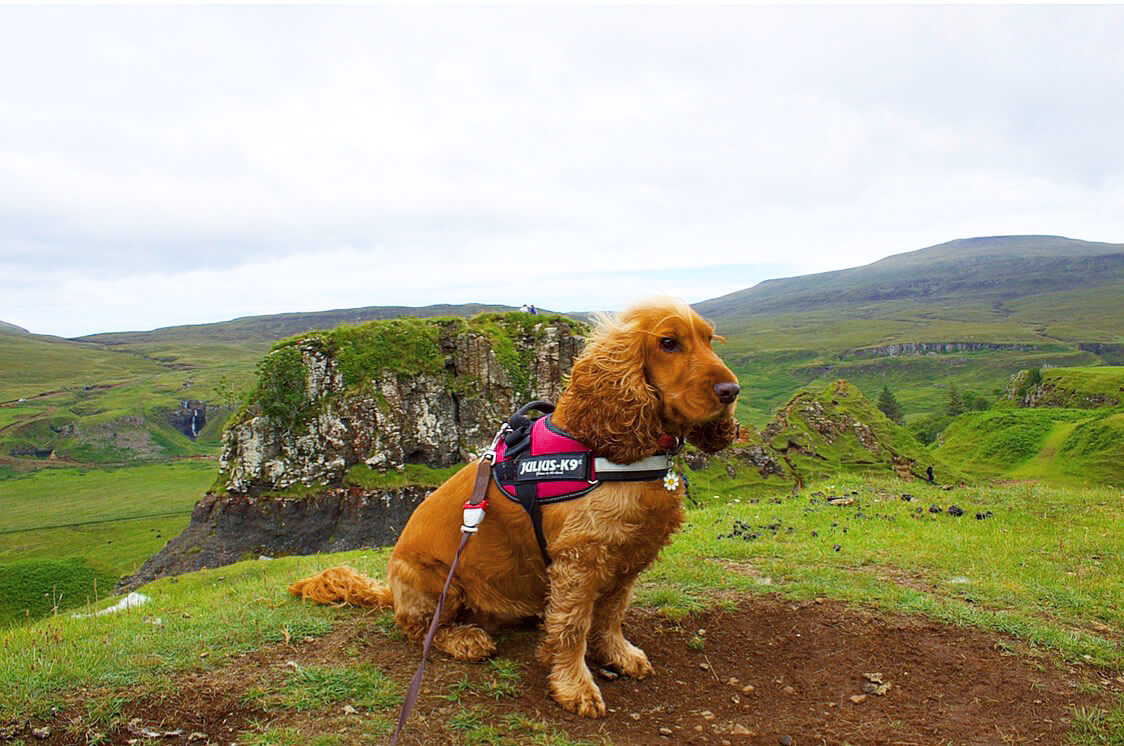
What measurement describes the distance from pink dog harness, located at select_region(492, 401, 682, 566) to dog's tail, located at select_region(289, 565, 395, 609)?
220 centimetres

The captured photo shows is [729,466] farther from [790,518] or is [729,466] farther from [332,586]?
[332,586]

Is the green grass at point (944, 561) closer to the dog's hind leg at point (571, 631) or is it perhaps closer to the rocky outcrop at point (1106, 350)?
the dog's hind leg at point (571, 631)

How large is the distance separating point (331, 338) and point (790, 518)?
168ft

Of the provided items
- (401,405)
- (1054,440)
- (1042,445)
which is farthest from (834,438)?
(401,405)

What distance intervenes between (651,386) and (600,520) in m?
1.01

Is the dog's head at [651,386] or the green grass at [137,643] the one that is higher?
the dog's head at [651,386]

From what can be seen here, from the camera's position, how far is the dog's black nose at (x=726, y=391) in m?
4.20

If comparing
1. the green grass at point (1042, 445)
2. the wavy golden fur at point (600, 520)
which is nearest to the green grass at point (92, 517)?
the wavy golden fur at point (600, 520)

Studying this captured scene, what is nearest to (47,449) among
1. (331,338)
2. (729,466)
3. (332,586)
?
(331,338)

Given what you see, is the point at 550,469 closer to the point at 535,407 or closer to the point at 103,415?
the point at 535,407

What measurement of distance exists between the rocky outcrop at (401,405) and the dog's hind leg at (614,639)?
161 ft

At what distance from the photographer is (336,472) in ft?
181

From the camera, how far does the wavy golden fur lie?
4.50m

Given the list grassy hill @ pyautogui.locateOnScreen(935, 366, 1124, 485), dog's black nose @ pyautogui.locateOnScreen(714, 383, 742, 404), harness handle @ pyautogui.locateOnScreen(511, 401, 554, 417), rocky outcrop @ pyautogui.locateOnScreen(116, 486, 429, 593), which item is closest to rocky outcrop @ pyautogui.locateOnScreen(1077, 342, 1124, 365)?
grassy hill @ pyautogui.locateOnScreen(935, 366, 1124, 485)
